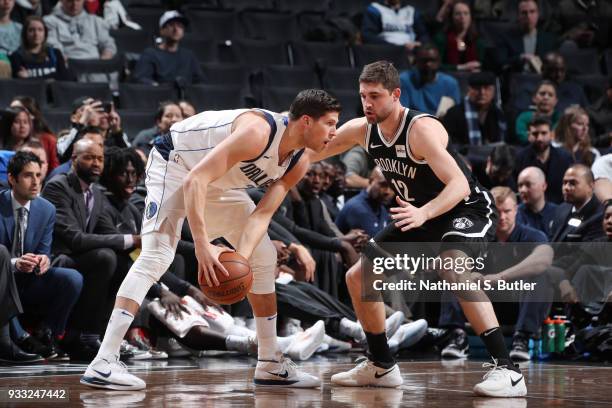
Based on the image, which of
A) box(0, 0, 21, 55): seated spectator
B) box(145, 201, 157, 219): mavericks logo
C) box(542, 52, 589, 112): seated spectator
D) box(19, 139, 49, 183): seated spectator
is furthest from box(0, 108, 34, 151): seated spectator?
box(542, 52, 589, 112): seated spectator

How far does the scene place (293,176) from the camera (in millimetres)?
4988

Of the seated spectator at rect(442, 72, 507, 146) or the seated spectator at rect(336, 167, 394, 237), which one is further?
the seated spectator at rect(442, 72, 507, 146)

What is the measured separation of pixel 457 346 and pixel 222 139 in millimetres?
3025

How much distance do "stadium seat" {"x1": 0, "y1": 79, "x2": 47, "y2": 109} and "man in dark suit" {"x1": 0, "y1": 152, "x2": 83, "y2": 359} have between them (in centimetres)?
262

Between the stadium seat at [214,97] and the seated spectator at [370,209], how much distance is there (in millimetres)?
2153

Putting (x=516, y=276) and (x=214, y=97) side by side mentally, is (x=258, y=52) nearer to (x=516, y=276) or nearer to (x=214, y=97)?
(x=214, y=97)

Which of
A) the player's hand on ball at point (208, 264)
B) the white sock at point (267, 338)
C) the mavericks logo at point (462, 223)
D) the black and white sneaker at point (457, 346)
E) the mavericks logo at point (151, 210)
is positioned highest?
the mavericks logo at point (151, 210)

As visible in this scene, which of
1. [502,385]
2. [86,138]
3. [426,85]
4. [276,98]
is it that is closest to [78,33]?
[276,98]

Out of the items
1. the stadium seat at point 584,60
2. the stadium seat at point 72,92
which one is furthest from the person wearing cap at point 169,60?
the stadium seat at point 584,60

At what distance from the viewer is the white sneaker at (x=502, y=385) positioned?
4.61 m

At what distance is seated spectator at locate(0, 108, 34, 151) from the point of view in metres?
7.36

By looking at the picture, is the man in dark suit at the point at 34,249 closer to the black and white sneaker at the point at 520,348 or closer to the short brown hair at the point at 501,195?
the black and white sneaker at the point at 520,348

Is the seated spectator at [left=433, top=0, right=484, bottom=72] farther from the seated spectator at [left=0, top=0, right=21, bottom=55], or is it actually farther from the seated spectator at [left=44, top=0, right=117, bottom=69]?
the seated spectator at [left=0, top=0, right=21, bottom=55]

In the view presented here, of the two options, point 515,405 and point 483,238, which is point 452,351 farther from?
point 515,405
